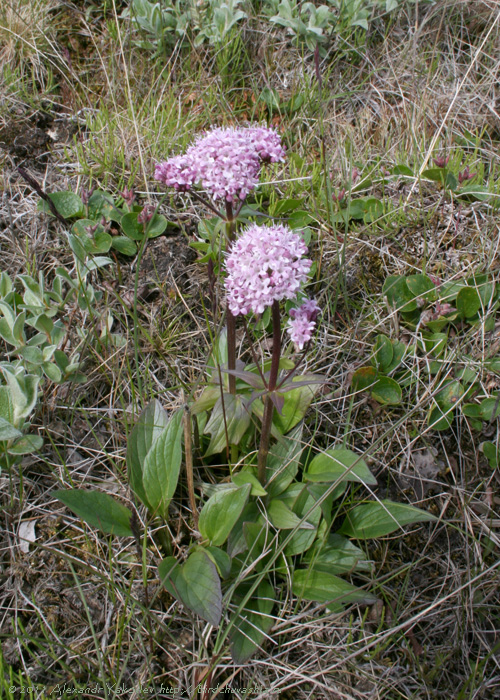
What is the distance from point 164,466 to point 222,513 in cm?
34

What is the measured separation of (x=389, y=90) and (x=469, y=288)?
2084mm

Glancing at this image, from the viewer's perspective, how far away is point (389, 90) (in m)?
3.80

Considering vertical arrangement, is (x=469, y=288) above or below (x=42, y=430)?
above

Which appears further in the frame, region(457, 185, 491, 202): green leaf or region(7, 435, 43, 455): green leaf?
region(457, 185, 491, 202): green leaf

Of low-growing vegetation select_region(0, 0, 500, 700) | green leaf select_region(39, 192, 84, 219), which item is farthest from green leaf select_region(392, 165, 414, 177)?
green leaf select_region(39, 192, 84, 219)

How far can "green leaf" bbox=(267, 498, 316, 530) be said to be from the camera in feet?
6.52

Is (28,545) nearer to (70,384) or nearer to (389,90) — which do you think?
(70,384)

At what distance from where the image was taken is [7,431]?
6.85ft

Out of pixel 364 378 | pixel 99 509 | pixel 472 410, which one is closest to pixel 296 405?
pixel 364 378

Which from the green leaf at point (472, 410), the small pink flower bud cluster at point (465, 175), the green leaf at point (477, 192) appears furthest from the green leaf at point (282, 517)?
the small pink flower bud cluster at point (465, 175)

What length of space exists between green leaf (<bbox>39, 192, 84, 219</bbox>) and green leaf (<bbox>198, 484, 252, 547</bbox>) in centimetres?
198

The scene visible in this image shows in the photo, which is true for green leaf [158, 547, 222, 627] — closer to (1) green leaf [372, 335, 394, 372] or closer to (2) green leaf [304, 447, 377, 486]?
(2) green leaf [304, 447, 377, 486]

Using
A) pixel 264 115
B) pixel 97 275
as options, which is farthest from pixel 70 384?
pixel 264 115

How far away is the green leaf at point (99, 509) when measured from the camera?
6.35 feet
